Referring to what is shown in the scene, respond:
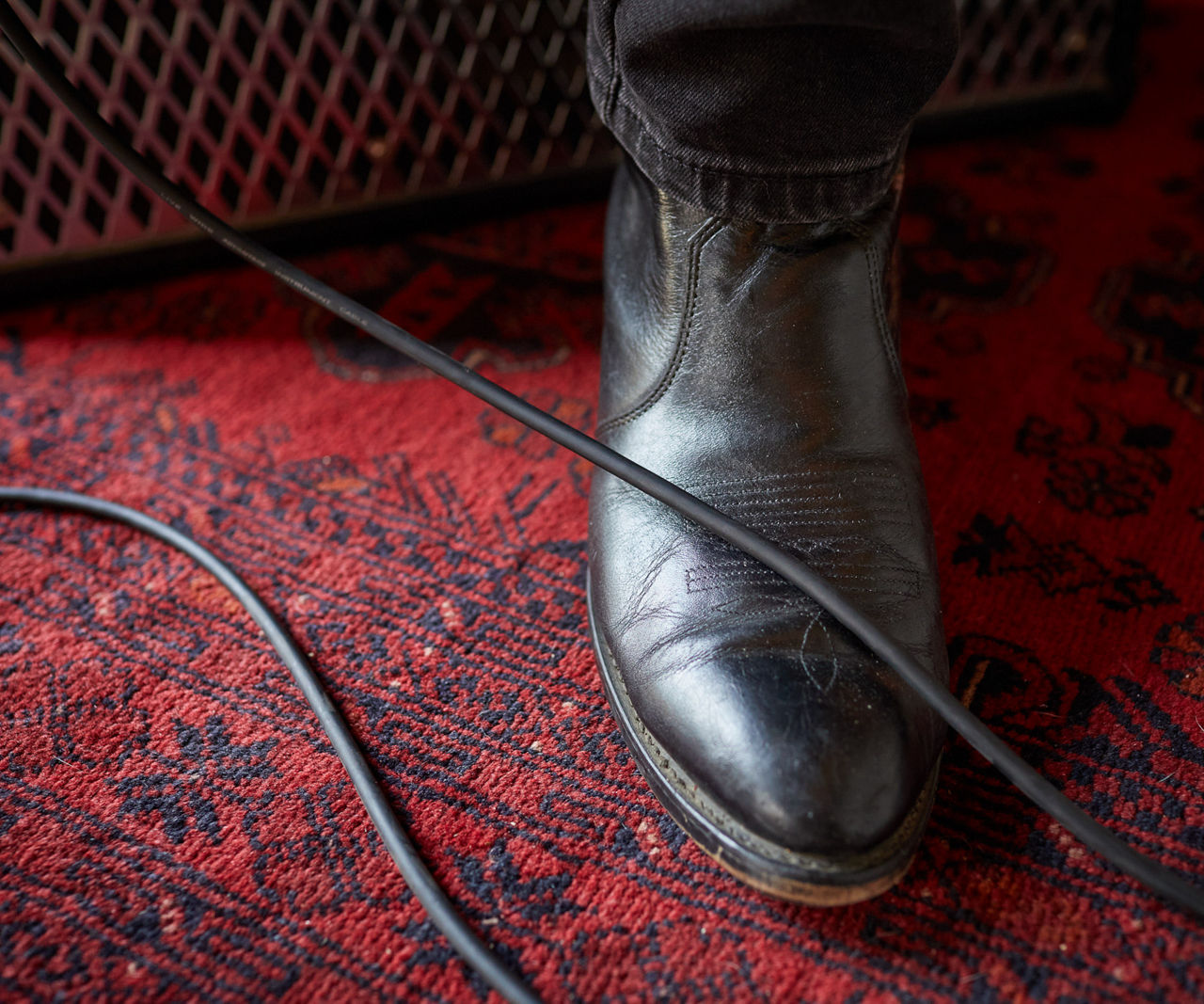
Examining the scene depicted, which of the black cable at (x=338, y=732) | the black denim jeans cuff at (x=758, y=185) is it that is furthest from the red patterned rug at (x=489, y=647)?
the black denim jeans cuff at (x=758, y=185)

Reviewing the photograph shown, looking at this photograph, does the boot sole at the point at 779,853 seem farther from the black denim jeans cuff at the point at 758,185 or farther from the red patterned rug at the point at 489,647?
the black denim jeans cuff at the point at 758,185

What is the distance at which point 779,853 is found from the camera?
1.32 ft

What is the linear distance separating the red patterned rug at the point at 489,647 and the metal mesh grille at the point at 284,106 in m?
0.09

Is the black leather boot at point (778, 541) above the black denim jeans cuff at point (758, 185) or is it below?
below

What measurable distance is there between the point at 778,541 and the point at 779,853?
0.15m

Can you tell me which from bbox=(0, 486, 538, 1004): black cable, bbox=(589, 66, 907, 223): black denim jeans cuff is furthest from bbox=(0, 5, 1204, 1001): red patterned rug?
bbox=(589, 66, 907, 223): black denim jeans cuff

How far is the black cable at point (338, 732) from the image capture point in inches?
16.0

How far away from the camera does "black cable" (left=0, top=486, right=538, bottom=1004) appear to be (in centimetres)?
41

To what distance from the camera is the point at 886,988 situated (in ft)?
1.32

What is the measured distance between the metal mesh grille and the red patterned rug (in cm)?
9

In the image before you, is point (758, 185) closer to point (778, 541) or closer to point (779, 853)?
point (778, 541)

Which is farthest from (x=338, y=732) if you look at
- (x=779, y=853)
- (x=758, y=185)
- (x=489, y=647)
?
(x=758, y=185)

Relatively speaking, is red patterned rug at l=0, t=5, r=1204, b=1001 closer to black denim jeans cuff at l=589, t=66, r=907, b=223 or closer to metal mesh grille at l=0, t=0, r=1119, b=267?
metal mesh grille at l=0, t=0, r=1119, b=267

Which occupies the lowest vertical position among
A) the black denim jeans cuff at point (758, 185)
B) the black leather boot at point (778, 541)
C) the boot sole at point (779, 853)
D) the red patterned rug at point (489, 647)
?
the red patterned rug at point (489, 647)
